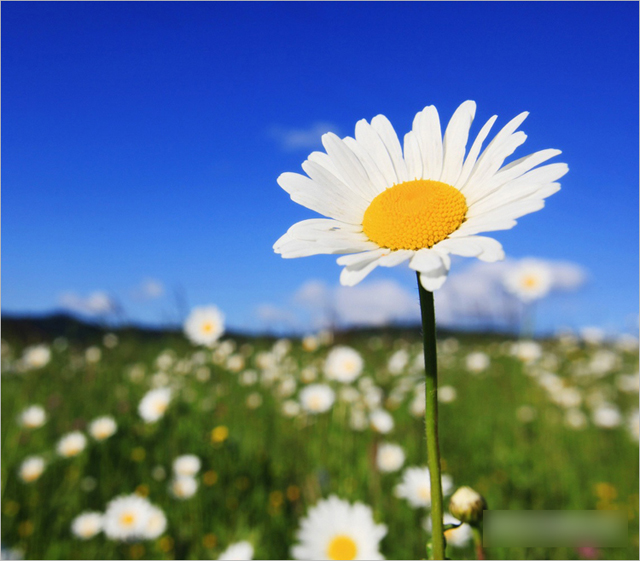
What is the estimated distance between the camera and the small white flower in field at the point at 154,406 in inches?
135

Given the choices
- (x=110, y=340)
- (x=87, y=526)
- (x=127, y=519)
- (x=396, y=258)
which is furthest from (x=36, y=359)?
(x=396, y=258)

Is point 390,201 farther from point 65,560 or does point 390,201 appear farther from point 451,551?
point 65,560

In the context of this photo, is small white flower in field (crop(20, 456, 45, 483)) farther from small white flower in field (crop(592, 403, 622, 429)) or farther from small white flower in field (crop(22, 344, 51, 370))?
small white flower in field (crop(592, 403, 622, 429))

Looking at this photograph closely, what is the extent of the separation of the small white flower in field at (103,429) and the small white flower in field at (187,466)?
714 mm

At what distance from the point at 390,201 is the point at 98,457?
3.19 meters

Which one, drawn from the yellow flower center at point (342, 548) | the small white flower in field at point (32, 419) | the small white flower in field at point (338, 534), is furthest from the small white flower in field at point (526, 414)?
the small white flower in field at point (32, 419)

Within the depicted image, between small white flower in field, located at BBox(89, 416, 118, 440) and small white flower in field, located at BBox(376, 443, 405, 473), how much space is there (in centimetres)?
175

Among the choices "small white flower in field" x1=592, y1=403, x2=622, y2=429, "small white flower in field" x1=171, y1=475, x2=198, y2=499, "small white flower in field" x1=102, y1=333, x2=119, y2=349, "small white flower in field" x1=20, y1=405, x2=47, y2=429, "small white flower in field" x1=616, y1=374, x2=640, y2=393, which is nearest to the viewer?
"small white flower in field" x1=171, y1=475, x2=198, y2=499

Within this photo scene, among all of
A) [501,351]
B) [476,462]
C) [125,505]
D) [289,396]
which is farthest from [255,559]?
[501,351]

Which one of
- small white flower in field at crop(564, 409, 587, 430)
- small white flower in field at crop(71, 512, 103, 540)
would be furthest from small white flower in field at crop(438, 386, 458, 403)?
small white flower in field at crop(71, 512, 103, 540)

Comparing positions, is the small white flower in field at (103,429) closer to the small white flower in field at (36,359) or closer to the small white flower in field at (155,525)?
the small white flower in field at (155,525)

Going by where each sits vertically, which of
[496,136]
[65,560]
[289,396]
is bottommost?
[65,560]

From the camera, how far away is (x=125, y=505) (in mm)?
2551

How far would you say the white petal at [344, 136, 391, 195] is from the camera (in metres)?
0.92
